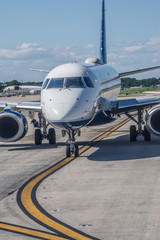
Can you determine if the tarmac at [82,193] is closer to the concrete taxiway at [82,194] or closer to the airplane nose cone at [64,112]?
the concrete taxiway at [82,194]

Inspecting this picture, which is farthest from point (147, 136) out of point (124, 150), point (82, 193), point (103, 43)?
point (103, 43)

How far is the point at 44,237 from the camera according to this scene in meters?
7.87

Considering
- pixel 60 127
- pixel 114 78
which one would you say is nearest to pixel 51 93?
pixel 60 127

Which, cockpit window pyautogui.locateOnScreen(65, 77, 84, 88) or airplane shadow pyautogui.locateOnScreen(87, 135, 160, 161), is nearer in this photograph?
airplane shadow pyautogui.locateOnScreen(87, 135, 160, 161)

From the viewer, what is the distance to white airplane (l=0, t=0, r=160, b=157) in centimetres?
1558

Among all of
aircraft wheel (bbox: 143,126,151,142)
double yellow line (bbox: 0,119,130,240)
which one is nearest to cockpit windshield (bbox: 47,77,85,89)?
double yellow line (bbox: 0,119,130,240)

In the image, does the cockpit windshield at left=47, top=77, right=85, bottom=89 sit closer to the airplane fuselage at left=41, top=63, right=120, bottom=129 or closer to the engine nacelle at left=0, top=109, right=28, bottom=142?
the airplane fuselage at left=41, top=63, right=120, bottom=129

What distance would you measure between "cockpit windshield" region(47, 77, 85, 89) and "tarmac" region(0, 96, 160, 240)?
105 inches

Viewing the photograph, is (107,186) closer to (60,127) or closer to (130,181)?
(130,181)

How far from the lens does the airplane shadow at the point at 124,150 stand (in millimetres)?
16375

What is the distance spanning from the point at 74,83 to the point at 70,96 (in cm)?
103

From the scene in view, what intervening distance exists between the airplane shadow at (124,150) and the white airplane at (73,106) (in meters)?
0.73

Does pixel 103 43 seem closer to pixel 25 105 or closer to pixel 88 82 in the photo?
pixel 25 105

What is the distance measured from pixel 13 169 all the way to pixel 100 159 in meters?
3.23
